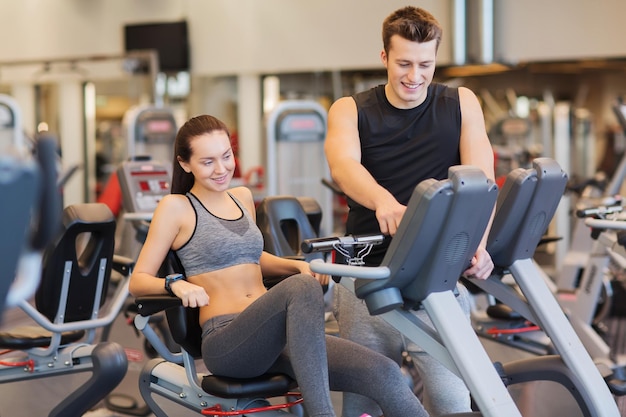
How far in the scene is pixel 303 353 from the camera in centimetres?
250

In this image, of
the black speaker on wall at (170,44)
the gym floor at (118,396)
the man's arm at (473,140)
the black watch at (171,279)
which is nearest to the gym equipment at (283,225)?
the gym floor at (118,396)

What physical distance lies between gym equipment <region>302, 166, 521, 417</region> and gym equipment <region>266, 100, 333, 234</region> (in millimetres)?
4750

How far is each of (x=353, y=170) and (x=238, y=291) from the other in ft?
1.88

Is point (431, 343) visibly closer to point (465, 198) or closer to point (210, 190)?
point (465, 198)

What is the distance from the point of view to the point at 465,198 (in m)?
2.37

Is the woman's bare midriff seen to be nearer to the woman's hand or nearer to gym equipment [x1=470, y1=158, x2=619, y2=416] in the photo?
the woman's hand

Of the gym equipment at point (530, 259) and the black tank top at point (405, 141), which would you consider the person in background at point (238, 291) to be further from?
the gym equipment at point (530, 259)

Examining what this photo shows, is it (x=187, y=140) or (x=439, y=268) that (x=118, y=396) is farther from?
(x=439, y=268)

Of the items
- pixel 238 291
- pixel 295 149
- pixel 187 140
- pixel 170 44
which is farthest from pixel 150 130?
pixel 238 291

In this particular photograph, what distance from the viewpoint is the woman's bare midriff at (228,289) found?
289 cm

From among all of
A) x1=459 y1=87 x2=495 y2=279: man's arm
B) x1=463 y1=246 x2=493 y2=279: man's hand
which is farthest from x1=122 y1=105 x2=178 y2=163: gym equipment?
x1=463 y1=246 x2=493 y2=279: man's hand

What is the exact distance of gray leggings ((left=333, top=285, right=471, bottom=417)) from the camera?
109 inches

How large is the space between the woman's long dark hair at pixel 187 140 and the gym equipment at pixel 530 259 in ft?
2.91

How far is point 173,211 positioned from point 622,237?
90.8 inches
